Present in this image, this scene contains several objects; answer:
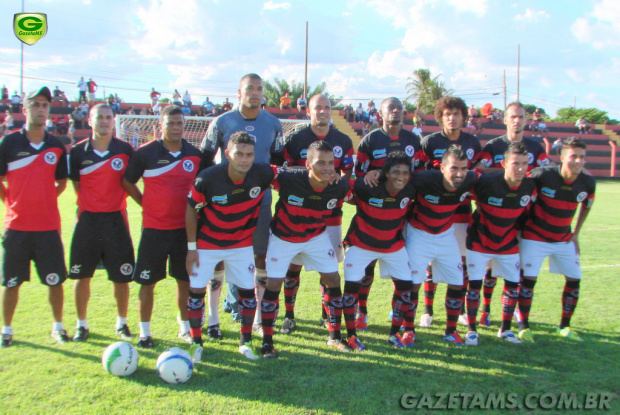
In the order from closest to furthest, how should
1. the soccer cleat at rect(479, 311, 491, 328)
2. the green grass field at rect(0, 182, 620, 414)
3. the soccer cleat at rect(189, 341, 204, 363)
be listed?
the green grass field at rect(0, 182, 620, 414) < the soccer cleat at rect(189, 341, 204, 363) < the soccer cleat at rect(479, 311, 491, 328)

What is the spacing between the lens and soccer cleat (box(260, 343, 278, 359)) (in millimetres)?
4324

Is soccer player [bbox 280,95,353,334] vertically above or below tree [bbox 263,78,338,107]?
below

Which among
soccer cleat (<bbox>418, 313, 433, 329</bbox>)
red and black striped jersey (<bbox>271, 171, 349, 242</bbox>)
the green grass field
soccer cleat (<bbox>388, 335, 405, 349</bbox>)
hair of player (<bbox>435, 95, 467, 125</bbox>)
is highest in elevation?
hair of player (<bbox>435, 95, 467, 125</bbox>)

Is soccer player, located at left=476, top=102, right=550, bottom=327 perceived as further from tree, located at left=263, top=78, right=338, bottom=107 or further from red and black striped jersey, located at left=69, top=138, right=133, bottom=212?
tree, located at left=263, top=78, right=338, bottom=107

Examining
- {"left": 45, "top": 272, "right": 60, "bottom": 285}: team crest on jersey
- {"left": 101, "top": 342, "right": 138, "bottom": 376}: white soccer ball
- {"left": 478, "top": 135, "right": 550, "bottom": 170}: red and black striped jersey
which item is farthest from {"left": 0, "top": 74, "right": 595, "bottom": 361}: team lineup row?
{"left": 101, "top": 342, "right": 138, "bottom": 376}: white soccer ball

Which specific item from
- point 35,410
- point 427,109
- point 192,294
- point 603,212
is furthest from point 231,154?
point 427,109

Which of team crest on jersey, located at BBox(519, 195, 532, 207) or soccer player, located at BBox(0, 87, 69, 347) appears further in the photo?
team crest on jersey, located at BBox(519, 195, 532, 207)

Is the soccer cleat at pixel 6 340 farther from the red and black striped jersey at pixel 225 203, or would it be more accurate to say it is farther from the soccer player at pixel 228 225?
the red and black striped jersey at pixel 225 203

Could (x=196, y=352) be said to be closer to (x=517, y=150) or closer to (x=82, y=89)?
(x=517, y=150)

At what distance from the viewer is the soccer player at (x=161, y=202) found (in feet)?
14.4

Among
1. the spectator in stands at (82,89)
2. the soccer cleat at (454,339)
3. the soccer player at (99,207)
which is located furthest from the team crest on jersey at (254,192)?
the spectator in stands at (82,89)

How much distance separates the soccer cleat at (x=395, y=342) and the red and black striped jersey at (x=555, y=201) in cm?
161

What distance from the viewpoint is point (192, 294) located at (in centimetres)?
427

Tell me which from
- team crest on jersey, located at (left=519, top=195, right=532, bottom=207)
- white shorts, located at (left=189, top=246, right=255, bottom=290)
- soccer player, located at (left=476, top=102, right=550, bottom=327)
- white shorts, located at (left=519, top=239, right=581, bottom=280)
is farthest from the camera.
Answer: soccer player, located at (left=476, top=102, right=550, bottom=327)
